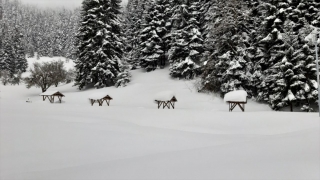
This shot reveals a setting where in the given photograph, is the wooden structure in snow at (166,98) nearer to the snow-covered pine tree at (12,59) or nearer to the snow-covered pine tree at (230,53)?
the snow-covered pine tree at (230,53)

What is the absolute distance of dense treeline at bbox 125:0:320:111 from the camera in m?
20.2

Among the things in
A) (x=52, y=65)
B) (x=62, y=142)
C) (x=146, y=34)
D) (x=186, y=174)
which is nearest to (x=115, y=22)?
(x=146, y=34)

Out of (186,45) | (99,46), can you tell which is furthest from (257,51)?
(99,46)

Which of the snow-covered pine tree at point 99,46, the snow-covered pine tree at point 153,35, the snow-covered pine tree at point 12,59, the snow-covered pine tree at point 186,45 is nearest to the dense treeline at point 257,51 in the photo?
the snow-covered pine tree at point 186,45

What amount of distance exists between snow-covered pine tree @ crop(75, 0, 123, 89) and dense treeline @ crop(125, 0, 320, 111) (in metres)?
8.47

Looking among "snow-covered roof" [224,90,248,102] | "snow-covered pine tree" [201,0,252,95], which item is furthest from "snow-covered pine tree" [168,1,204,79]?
"snow-covered roof" [224,90,248,102]

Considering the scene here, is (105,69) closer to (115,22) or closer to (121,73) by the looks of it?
(121,73)

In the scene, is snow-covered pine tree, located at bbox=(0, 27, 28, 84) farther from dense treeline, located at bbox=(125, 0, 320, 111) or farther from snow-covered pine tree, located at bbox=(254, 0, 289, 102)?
snow-covered pine tree, located at bbox=(254, 0, 289, 102)

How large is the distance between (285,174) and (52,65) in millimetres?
38686

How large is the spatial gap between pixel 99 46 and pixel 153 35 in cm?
836

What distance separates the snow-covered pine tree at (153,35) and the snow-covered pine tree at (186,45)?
14.4 feet

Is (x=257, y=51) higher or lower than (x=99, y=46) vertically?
lower

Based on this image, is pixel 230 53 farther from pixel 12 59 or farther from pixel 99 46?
pixel 12 59

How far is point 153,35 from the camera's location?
35.5 m
